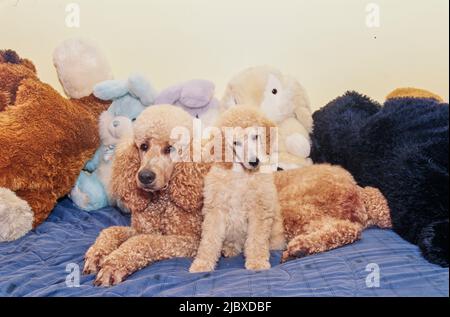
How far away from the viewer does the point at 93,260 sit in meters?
1.21

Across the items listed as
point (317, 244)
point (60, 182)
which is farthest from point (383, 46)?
point (60, 182)

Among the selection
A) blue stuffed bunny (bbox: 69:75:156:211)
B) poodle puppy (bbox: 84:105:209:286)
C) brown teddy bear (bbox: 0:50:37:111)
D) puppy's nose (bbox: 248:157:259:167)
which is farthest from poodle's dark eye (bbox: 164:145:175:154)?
brown teddy bear (bbox: 0:50:37:111)

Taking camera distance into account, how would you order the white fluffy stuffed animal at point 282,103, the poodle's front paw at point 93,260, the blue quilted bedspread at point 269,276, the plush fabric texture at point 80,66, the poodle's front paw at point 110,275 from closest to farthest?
1. the blue quilted bedspread at point 269,276
2. the poodle's front paw at point 110,275
3. the poodle's front paw at point 93,260
4. the white fluffy stuffed animal at point 282,103
5. the plush fabric texture at point 80,66

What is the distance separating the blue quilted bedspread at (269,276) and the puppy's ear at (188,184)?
160 mm

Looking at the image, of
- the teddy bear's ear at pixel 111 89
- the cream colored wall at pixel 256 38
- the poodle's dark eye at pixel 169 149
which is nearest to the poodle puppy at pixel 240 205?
the poodle's dark eye at pixel 169 149

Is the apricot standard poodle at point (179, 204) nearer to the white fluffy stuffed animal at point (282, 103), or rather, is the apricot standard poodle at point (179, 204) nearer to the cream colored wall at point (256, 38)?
the white fluffy stuffed animal at point (282, 103)

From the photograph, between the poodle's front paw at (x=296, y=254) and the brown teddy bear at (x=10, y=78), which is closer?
the poodle's front paw at (x=296, y=254)

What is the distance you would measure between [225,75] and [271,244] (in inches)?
23.1

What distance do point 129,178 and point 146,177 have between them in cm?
14

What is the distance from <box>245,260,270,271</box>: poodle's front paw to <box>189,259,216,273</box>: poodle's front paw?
9 centimetres

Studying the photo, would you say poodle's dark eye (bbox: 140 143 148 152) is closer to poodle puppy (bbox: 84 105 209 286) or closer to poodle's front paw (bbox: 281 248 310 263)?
poodle puppy (bbox: 84 105 209 286)

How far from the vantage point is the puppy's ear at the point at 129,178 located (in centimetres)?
129
